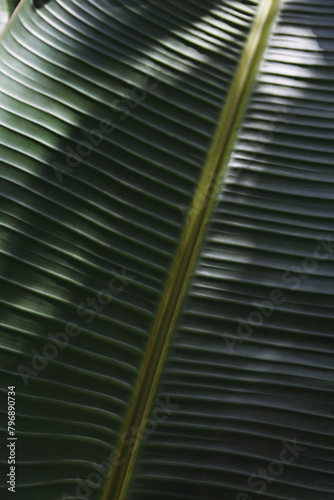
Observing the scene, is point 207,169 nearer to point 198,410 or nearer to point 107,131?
point 107,131

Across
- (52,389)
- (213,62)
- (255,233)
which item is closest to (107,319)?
(52,389)

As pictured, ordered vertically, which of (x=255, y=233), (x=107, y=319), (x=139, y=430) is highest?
(x=255, y=233)

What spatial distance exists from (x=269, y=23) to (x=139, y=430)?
21.5 inches

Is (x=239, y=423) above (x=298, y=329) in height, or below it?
below

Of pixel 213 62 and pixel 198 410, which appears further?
pixel 213 62

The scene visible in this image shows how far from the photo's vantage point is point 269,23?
A: 0.75m
